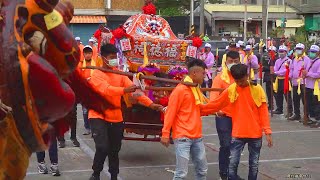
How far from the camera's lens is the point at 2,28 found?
2.40m

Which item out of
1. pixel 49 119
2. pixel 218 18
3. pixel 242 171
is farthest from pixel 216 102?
pixel 218 18

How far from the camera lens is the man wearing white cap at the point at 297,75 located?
44.0 feet

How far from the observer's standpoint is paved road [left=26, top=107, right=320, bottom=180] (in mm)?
8297

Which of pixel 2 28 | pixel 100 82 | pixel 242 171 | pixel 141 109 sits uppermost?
pixel 2 28

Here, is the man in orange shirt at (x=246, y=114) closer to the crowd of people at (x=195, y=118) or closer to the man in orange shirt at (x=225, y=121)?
the crowd of people at (x=195, y=118)

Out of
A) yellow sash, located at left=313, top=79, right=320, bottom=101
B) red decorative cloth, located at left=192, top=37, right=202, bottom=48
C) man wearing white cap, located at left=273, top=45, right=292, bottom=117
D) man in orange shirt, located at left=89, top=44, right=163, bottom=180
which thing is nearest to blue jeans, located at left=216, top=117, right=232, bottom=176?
man in orange shirt, located at left=89, top=44, right=163, bottom=180

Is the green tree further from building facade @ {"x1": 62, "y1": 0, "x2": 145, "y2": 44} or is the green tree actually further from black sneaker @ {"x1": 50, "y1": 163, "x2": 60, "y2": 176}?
black sneaker @ {"x1": 50, "y1": 163, "x2": 60, "y2": 176}

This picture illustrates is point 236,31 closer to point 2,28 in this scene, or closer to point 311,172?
point 311,172

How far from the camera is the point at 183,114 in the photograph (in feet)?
21.4

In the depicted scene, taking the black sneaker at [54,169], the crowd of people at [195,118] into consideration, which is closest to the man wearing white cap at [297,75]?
the crowd of people at [195,118]

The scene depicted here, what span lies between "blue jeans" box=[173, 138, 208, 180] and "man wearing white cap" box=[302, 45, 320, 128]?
6.82 meters

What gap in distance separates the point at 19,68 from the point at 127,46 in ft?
22.2

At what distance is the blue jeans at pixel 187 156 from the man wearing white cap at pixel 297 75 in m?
7.35

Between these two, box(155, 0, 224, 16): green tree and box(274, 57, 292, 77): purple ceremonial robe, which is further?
box(155, 0, 224, 16): green tree
